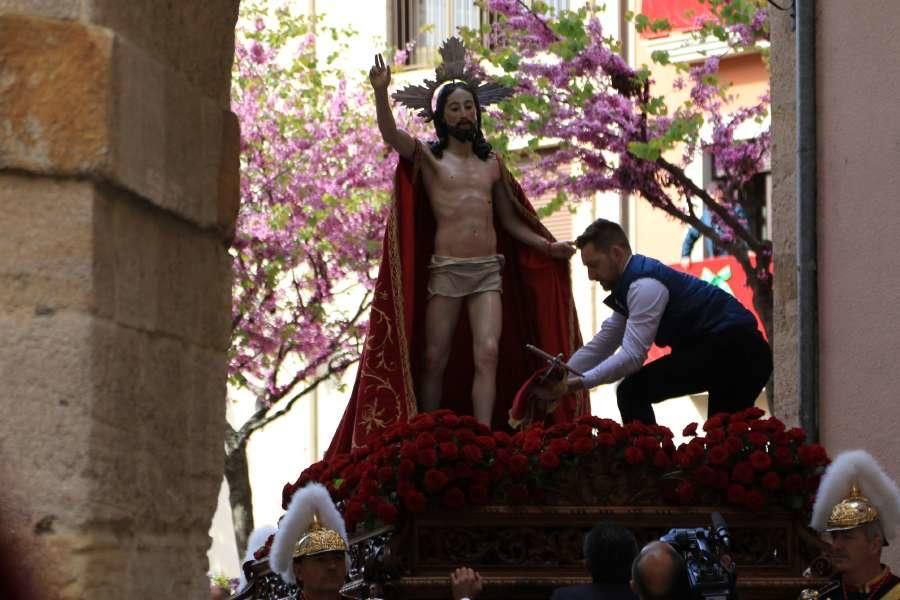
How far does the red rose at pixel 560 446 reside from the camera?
7965 millimetres

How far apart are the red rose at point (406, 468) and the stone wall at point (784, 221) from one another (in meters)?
3.95

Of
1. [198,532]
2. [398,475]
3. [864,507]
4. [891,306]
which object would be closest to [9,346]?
[198,532]

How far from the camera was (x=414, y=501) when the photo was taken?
776 centimetres

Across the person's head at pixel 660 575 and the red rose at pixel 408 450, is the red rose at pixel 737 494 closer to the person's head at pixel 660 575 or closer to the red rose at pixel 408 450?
the red rose at pixel 408 450

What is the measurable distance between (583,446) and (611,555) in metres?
1.86

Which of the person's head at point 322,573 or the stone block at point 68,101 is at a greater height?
the stone block at point 68,101

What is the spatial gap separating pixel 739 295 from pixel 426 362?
11.2 m

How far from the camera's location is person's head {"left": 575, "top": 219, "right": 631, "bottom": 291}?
29.8 feet

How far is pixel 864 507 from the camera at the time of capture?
21.1ft

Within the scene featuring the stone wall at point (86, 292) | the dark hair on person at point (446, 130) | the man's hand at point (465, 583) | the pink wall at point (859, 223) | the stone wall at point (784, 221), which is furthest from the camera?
the stone wall at point (784, 221)

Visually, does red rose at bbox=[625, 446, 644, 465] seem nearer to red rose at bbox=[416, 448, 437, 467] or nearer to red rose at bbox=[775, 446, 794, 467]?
red rose at bbox=[775, 446, 794, 467]

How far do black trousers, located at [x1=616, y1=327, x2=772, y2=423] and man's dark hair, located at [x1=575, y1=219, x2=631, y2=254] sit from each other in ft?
1.85

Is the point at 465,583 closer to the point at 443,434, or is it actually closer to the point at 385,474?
the point at 385,474

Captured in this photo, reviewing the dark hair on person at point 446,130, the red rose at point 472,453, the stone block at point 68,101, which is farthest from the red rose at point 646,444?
the stone block at point 68,101
